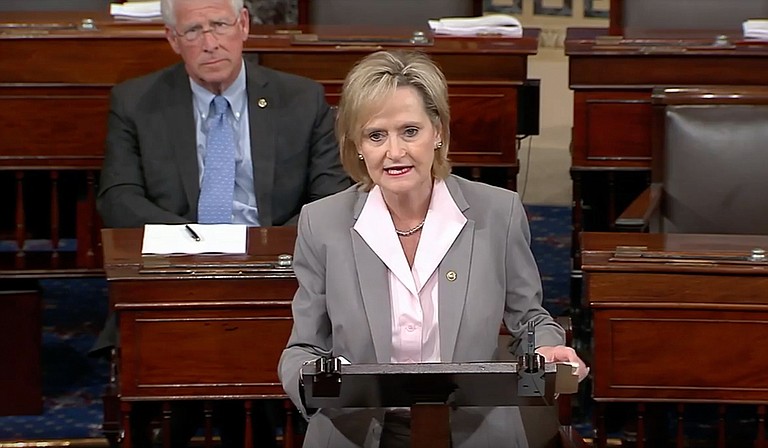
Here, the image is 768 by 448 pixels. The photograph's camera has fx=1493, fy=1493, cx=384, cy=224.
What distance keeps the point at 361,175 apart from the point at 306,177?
123cm

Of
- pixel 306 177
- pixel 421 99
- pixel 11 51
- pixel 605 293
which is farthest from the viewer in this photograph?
pixel 11 51

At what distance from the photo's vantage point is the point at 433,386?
237 centimetres

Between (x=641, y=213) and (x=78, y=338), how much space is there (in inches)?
77.8

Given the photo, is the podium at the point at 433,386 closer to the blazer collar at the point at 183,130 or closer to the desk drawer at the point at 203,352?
the desk drawer at the point at 203,352

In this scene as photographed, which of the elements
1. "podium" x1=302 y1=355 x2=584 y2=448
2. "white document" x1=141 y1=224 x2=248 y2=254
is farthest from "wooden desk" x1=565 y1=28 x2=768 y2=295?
"podium" x1=302 y1=355 x2=584 y2=448

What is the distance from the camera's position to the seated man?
4020 millimetres

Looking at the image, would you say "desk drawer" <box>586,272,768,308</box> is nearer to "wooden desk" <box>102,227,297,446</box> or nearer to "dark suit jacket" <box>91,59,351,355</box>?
"wooden desk" <box>102,227,297,446</box>

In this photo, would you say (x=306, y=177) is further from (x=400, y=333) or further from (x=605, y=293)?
(x=400, y=333)

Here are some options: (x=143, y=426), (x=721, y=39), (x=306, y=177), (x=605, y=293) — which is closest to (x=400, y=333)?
(x=605, y=293)

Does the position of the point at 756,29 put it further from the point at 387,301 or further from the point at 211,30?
the point at 387,301

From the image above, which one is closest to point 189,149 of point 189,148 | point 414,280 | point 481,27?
point 189,148

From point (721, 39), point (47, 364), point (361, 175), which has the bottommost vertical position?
point (47, 364)

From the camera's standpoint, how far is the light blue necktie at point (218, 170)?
160 inches

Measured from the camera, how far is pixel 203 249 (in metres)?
3.41
